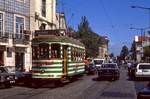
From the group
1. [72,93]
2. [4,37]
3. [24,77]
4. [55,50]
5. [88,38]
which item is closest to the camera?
[72,93]

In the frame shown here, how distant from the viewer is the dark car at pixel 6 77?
3033 cm

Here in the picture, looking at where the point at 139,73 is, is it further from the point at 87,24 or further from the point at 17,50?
the point at 87,24

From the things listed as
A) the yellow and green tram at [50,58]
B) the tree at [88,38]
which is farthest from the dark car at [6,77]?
the tree at [88,38]

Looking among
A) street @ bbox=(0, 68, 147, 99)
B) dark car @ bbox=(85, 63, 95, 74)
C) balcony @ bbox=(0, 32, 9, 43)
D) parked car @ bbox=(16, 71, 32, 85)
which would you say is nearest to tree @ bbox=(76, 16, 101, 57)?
dark car @ bbox=(85, 63, 95, 74)

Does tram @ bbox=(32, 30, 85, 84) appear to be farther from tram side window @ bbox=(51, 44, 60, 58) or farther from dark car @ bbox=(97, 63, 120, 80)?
dark car @ bbox=(97, 63, 120, 80)

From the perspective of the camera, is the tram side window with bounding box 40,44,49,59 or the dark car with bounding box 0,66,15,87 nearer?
the dark car with bounding box 0,66,15,87

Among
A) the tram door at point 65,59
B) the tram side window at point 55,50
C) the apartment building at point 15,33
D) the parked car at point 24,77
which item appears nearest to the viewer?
the tram side window at point 55,50

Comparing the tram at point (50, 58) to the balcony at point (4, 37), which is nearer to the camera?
the tram at point (50, 58)

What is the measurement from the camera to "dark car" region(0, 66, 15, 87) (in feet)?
99.5

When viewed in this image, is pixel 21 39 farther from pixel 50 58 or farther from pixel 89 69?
pixel 50 58

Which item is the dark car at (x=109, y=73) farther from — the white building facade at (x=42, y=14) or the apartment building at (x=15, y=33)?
the white building facade at (x=42, y=14)

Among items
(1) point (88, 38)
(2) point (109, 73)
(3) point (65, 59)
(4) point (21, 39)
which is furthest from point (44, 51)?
(1) point (88, 38)

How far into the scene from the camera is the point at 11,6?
49344mm

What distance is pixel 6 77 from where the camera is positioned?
30547 mm
